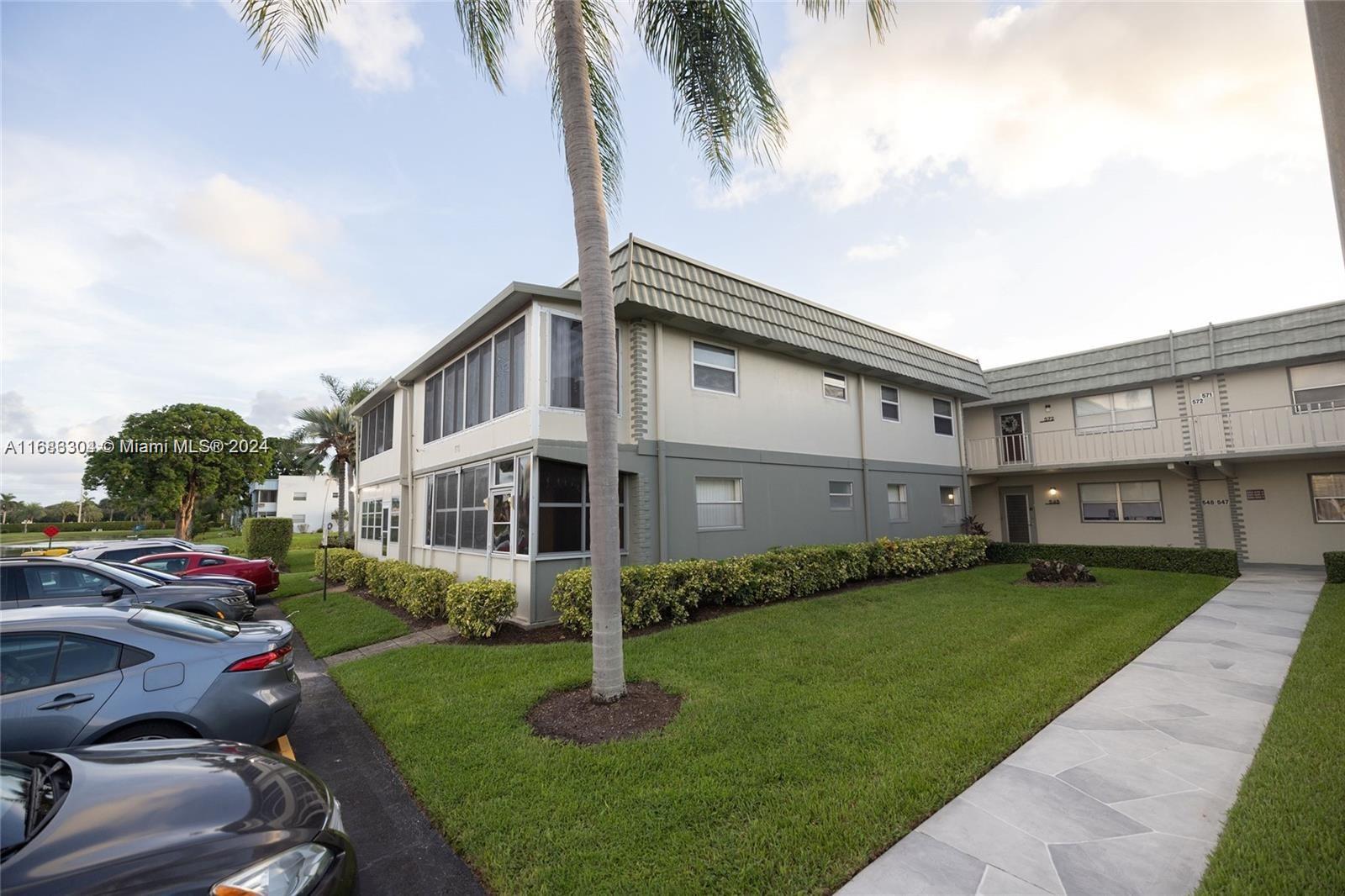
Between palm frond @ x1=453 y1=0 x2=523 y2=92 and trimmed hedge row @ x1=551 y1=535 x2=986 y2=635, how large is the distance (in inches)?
276

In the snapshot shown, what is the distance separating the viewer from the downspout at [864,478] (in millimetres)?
14422

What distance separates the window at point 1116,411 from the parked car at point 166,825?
20912 millimetres

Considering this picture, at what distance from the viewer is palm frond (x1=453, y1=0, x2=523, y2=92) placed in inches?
274

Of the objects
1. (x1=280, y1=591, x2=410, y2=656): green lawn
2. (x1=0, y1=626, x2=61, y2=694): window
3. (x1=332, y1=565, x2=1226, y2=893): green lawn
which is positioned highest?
(x1=0, y1=626, x2=61, y2=694): window

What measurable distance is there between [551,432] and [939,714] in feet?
22.7

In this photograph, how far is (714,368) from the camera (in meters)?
11.6

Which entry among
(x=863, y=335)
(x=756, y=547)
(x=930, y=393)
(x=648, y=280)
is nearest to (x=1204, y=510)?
(x=930, y=393)

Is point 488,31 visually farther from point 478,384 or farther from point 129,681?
point 129,681

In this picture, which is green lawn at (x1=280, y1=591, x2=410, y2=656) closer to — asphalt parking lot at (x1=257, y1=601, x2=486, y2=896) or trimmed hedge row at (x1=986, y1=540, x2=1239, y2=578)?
asphalt parking lot at (x1=257, y1=601, x2=486, y2=896)

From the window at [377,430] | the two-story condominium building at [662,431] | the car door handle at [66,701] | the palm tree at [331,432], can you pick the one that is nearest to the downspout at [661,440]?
the two-story condominium building at [662,431]

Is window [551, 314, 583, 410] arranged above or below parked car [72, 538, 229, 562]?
above

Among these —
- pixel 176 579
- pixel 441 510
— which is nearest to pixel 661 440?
pixel 441 510

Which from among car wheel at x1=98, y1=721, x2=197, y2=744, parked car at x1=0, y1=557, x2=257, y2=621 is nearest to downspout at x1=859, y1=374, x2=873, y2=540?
car wheel at x1=98, y1=721, x2=197, y2=744

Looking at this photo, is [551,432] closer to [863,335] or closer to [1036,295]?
[863,335]
